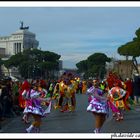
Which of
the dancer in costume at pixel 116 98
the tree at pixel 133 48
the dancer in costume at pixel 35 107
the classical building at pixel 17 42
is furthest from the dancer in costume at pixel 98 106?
the classical building at pixel 17 42

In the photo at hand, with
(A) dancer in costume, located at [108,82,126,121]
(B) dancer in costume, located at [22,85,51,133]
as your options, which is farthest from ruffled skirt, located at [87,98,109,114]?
(A) dancer in costume, located at [108,82,126,121]

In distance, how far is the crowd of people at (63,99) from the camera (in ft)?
48.8

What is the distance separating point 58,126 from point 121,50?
83.3 m

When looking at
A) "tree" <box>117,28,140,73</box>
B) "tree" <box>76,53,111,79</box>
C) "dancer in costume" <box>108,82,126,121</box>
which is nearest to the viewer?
"dancer in costume" <box>108,82,126,121</box>

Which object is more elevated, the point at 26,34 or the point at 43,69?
the point at 26,34

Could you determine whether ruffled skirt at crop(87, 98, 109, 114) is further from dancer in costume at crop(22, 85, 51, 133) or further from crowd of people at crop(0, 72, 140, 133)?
dancer in costume at crop(22, 85, 51, 133)

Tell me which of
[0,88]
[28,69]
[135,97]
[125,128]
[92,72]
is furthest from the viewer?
[92,72]

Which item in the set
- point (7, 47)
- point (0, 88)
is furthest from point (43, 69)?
point (0, 88)

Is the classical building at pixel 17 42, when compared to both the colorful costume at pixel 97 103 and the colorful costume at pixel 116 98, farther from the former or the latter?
the colorful costume at pixel 97 103

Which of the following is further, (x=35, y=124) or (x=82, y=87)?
(x=82, y=87)

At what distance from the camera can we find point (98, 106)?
1502 centimetres

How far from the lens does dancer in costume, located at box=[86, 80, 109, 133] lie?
14906 millimetres

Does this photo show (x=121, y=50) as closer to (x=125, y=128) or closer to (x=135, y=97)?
(x=135, y=97)

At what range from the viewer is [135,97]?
104ft
